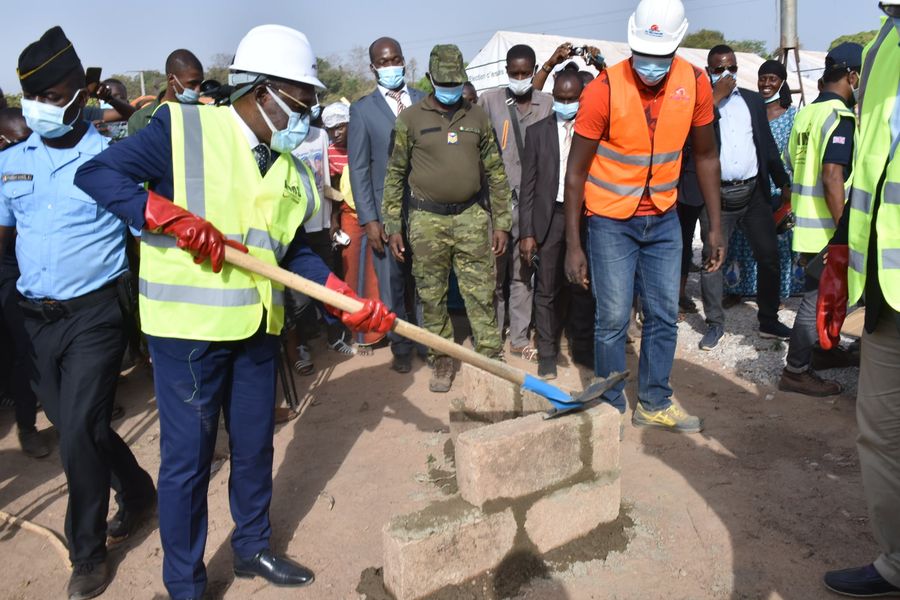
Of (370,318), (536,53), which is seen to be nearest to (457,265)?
(370,318)

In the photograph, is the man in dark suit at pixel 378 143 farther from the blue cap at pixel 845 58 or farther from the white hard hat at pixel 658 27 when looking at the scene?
the blue cap at pixel 845 58

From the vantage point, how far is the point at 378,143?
541 centimetres

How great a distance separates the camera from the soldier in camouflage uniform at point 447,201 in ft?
15.8

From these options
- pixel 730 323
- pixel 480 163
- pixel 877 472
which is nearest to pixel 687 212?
pixel 730 323

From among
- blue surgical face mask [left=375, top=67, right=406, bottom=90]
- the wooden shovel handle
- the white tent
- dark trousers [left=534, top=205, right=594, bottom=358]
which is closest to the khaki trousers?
the wooden shovel handle

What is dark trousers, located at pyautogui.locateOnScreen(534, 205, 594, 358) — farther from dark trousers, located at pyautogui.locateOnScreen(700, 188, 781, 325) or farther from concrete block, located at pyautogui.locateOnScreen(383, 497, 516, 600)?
concrete block, located at pyautogui.locateOnScreen(383, 497, 516, 600)

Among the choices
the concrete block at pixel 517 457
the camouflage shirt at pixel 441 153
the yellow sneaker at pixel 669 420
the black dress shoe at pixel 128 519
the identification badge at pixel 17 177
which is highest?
the identification badge at pixel 17 177

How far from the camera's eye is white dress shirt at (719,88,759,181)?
220 inches

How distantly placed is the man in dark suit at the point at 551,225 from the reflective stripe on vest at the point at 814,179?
150cm

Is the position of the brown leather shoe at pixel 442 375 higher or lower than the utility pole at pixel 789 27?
lower

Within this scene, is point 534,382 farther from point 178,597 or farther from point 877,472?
point 178,597

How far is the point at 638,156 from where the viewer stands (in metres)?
3.75

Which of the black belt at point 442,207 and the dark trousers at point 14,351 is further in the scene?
the black belt at point 442,207

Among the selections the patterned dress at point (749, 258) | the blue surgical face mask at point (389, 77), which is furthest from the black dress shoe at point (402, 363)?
the patterned dress at point (749, 258)
